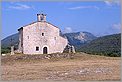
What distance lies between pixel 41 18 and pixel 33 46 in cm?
283

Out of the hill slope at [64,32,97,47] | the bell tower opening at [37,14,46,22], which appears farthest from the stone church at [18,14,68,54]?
the hill slope at [64,32,97,47]

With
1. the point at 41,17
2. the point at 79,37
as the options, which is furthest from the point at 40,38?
the point at 79,37

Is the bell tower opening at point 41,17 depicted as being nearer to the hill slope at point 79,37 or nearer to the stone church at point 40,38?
the stone church at point 40,38

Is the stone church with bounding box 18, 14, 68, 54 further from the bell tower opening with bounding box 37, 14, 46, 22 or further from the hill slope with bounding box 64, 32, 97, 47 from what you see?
the hill slope with bounding box 64, 32, 97, 47

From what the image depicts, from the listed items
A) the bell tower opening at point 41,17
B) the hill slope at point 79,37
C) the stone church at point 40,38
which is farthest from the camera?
the hill slope at point 79,37

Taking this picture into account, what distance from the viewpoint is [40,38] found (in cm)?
2927

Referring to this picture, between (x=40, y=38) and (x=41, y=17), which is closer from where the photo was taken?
(x=40, y=38)

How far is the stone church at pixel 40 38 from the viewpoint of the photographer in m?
29.0

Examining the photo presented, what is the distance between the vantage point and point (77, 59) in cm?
2108

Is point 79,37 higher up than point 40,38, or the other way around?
point 79,37

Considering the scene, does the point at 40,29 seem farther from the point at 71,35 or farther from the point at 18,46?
the point at 71,35

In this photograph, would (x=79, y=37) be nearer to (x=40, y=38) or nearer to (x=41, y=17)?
(x=41, y=17)

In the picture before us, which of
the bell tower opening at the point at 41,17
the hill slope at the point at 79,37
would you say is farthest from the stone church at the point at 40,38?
the hill slope at the point at 79,37

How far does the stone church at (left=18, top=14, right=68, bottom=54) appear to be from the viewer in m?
29.0
